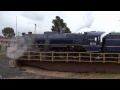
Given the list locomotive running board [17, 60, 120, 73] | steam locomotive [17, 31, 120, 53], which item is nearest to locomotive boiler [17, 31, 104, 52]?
steam locomotive [17, 31, 120, 53]

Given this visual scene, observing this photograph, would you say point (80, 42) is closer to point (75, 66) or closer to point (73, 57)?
point (73, 57)

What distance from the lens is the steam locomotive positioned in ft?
80.9

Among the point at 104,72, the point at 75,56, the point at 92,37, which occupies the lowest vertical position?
the point at 104,72

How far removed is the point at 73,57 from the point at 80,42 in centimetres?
209

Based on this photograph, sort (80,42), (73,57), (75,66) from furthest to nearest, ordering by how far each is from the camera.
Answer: (80,42)
(75,66)
(73,57)

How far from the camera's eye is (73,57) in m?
24.0

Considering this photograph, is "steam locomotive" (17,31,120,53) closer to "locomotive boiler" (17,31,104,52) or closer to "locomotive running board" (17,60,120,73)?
"locomotive boiler" (17,31,104,52)

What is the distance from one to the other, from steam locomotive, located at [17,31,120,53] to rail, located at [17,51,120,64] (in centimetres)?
92

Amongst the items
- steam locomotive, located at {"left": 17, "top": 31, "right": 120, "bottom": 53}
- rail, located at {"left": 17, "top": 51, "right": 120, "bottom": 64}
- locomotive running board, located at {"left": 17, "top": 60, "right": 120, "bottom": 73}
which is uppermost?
steam locomotive, located at {"left": 17, "top": 31, "right": 120, "bottom": 53}

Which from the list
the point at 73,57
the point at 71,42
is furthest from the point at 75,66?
the point at 71,42

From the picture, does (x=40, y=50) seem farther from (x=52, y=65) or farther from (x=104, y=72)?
(x=104, y=72)

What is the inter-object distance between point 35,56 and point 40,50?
1470 millimetres

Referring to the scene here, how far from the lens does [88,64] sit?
2386 centimetres
